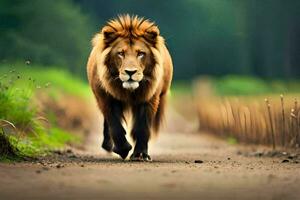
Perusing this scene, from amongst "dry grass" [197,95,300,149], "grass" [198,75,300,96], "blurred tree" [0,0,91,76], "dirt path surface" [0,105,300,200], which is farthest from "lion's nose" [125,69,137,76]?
"grass" [198,75,300,96]

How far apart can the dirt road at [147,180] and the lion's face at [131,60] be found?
0.96 meters

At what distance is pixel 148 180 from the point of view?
8.14 m

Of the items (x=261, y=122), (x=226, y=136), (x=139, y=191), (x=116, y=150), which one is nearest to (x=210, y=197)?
(x=139, y=191)

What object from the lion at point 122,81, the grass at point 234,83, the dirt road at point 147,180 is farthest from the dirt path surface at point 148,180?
the grass at point 234,83

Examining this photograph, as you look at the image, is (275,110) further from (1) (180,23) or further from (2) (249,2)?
(1) (180,23)

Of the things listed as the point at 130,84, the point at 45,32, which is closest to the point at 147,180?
the point at 130,84

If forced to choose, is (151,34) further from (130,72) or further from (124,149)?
(124,149)

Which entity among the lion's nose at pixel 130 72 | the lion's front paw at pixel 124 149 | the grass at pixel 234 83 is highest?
the grass at pixel 234 83

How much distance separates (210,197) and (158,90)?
4.44 metres

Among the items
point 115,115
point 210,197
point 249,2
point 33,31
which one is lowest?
point 210,197

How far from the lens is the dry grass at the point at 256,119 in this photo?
13.5 metres

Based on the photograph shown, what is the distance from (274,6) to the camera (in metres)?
30.9

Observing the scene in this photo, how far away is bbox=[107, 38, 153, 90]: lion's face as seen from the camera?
10.7 m

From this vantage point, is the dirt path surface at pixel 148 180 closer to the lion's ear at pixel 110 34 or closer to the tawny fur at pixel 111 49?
the tawny fur at pixel 111 49
